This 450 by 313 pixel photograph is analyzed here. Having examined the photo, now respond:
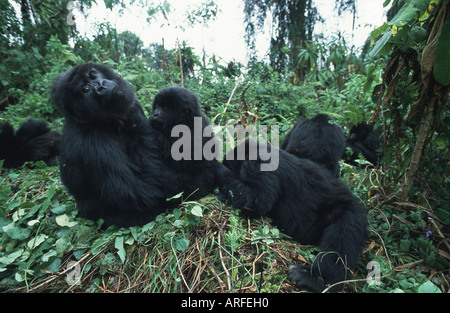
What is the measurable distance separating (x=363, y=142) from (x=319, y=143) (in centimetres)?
222

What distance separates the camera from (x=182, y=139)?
2.78 m

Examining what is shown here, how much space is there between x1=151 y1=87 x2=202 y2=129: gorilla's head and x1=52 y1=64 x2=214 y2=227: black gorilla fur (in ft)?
0.79

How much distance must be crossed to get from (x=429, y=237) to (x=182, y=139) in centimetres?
224

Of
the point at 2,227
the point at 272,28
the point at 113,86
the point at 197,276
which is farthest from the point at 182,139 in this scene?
the point at 272,28

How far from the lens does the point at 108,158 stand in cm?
242

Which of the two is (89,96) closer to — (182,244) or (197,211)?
(197,211)

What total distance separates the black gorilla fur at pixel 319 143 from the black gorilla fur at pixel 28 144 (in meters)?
3.28

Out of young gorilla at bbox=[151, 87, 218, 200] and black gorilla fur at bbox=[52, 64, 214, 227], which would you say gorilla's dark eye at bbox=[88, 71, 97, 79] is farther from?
young gorilla at bbox=[151, 87, 218, 200]

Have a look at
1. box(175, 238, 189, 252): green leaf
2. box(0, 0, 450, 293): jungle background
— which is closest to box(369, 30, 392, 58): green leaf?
box(0, 0, 450, 293): jungle background

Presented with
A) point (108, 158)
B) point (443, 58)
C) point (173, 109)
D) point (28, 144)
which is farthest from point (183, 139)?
point (28, 144)

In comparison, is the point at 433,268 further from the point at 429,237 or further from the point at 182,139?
the point at 182,139
